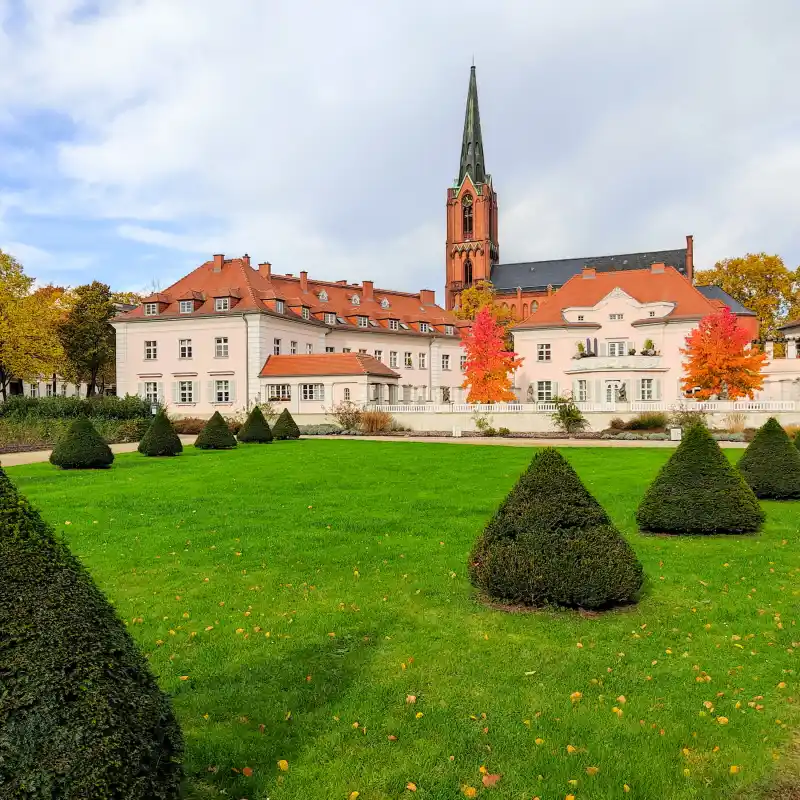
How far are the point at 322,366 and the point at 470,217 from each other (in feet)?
188

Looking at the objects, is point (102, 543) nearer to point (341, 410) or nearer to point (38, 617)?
point (38, 617)

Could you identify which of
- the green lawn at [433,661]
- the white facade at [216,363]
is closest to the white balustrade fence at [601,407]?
the white facade at [216,363]

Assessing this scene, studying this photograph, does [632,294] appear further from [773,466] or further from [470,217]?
[470,217]

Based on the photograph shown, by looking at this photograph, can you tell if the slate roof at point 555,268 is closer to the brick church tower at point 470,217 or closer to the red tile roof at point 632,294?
the brick church tower at point 470,217

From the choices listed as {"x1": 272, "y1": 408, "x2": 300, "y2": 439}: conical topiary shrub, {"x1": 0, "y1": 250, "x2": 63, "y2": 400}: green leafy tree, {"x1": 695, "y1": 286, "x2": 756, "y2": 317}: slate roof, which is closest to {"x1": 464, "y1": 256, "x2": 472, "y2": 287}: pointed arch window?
{"x1": 695, "y1": 286, "x2": 756, "y2": 317}: slate roof

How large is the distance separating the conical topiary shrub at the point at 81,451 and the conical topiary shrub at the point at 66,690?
58.5ft

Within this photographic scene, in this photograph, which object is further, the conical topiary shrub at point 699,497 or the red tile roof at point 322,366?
the red tile roof at point 322,366

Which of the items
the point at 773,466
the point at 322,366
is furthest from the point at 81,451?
the point at 322,366

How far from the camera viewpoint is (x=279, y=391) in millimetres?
44594

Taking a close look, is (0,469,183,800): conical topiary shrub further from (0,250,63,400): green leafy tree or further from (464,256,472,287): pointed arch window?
(464,256,472,287): pointed arch window

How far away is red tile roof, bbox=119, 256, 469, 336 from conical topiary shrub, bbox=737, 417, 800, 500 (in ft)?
119

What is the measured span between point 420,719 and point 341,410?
36.2 meters

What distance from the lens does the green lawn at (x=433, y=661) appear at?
408 centimetres

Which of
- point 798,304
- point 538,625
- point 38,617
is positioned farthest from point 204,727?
point 798,304
